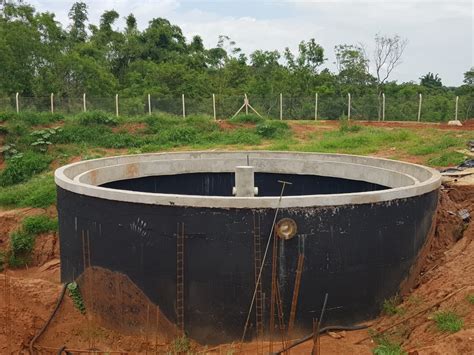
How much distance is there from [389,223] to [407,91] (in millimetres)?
29827

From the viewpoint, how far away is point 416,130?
21953 millimetres

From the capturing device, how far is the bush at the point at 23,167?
17.4 meters

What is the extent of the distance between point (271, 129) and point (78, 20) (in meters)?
29.5

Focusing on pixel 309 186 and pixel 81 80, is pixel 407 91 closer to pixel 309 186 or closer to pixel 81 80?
pixel 81 80

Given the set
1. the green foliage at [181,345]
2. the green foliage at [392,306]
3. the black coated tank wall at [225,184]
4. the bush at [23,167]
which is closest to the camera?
the green foliage at [181,345]

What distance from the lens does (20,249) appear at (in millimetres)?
12766

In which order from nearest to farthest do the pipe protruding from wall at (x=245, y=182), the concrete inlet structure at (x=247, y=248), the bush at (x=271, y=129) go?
the concrete inlet structure at (x=247, y=248) < the pipe protruding from wall at (x=245, y=182) < the bush at (x=271, y=129)

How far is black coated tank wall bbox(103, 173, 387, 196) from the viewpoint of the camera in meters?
12.7

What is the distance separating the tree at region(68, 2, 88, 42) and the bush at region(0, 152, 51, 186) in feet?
90.4

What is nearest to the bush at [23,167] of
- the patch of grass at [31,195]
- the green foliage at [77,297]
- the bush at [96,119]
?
the patch of grass at [31,195]

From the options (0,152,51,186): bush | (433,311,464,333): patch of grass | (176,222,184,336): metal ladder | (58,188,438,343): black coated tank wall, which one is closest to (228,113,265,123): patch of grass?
(0,152,51,186): bush

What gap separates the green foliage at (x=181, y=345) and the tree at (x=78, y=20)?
3976 centimetres

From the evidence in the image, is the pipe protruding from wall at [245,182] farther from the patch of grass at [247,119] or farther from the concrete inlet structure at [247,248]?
the patch of grass at [247,119]

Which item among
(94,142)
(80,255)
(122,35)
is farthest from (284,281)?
(122,35)
